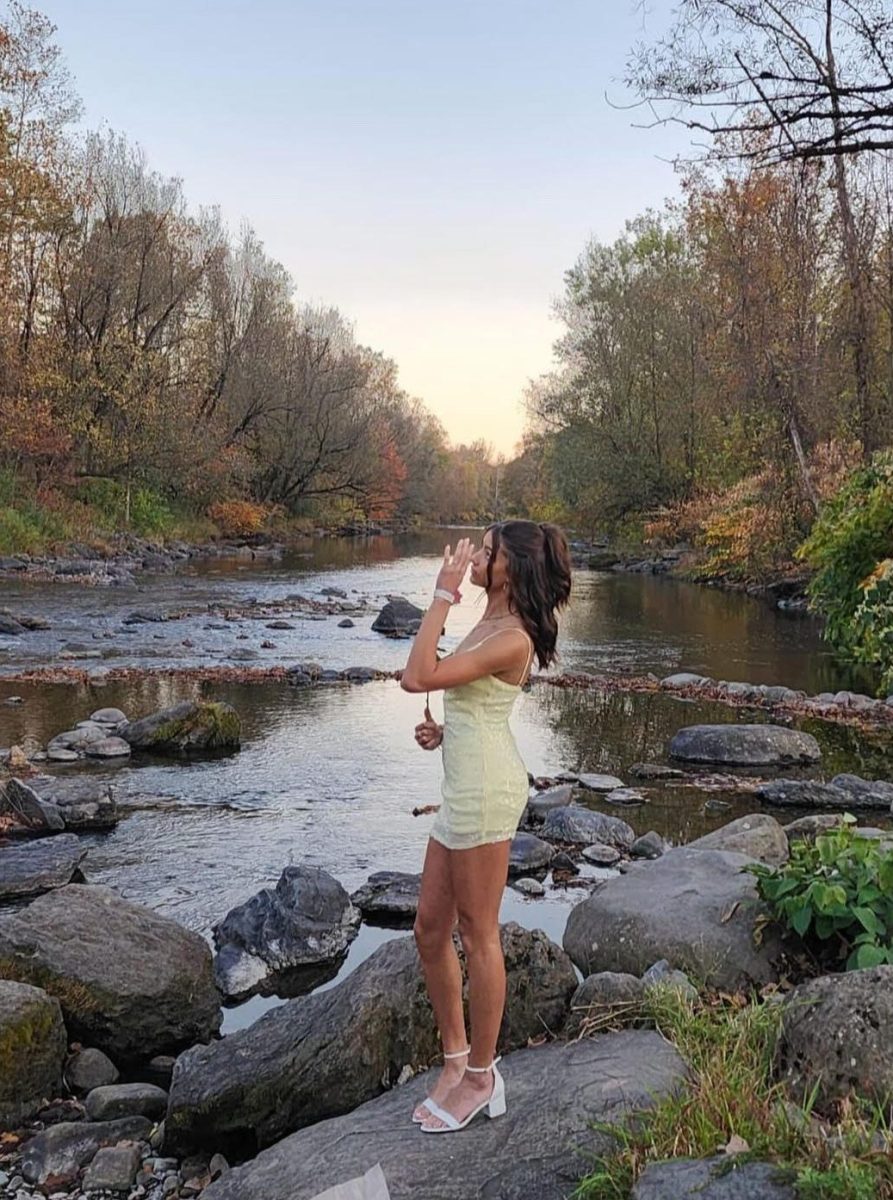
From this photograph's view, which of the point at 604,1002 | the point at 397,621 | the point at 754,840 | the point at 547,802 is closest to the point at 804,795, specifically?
the point at 547,802

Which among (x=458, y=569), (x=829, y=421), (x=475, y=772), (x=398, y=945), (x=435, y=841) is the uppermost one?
(x=829, y=421)

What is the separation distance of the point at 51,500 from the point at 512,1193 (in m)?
34.2

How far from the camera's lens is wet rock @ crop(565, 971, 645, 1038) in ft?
14.2

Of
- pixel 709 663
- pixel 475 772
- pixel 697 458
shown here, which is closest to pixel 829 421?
pixel 709 663

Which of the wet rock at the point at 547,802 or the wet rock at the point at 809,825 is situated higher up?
the wet rock at the point at 809,825

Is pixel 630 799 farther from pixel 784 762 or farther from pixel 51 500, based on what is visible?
pixel 51 500

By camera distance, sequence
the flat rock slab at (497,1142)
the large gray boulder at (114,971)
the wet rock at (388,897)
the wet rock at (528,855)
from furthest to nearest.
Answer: the wet rock at (528,855) < the wet rock at (388,897) < the large gray boulder at (114,971) < the flat rock slab at (497,1142)

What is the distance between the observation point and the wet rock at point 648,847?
8.46m

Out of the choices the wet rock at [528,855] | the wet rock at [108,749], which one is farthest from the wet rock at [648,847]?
the wet rock at [108,749]

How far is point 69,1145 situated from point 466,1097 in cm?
179

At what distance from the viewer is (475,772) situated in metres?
3.73

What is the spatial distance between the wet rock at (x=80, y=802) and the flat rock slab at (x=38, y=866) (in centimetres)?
72

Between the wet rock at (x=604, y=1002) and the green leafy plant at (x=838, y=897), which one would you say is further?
the green leafy plant at (x=838, y=897)

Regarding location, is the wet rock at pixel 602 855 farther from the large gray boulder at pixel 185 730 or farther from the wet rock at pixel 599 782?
the large gray boulder at pixel 185 730
